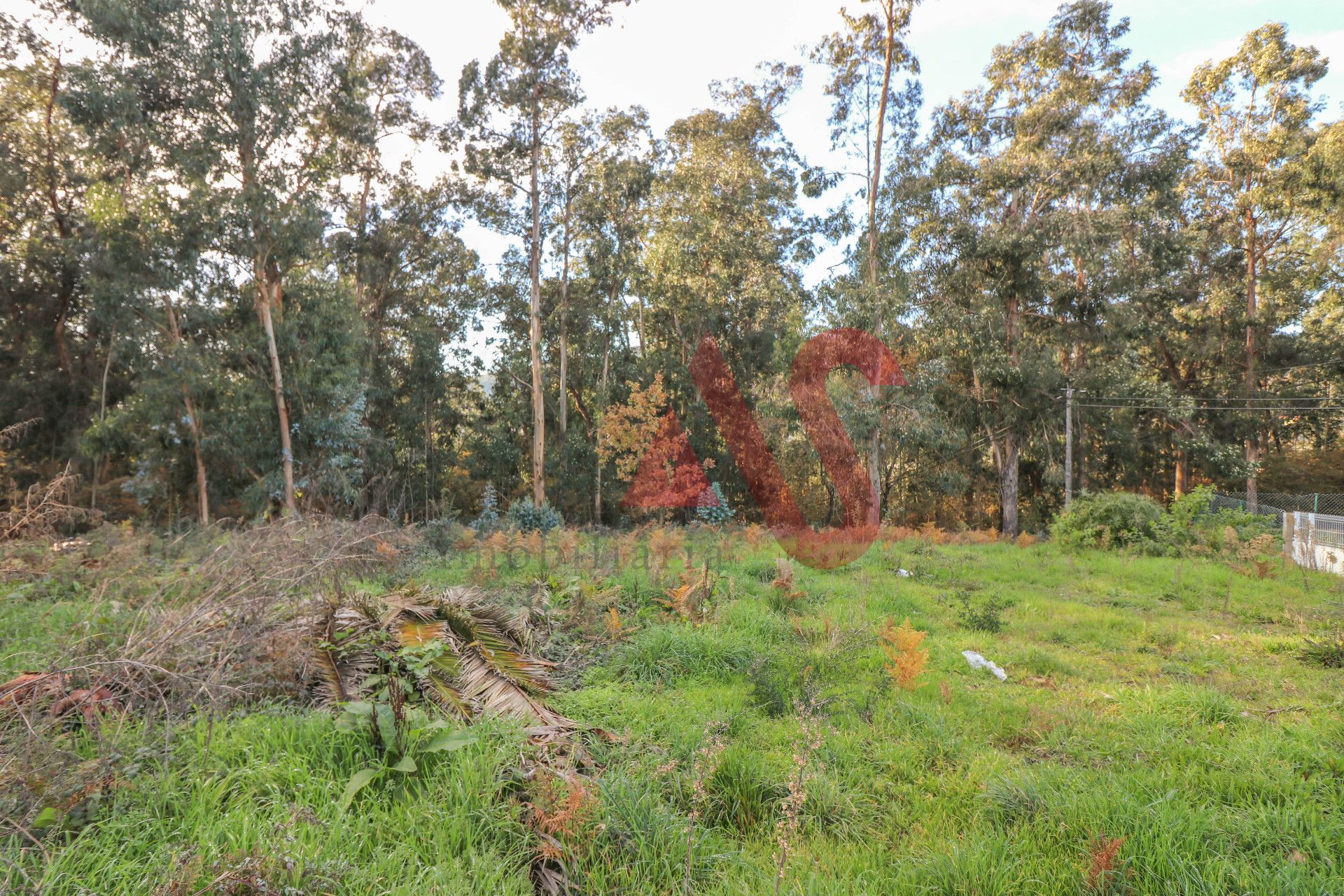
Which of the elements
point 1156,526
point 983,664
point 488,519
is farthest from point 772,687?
point 488,519

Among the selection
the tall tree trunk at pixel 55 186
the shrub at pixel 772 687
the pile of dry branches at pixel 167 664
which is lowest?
the shrub at pixel 772 687

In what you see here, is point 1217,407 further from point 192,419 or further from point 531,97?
point 192,419

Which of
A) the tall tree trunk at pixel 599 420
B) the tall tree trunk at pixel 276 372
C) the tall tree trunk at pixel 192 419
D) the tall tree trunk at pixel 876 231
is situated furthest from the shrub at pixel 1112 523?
the tall tree trunk at pixel 192 419

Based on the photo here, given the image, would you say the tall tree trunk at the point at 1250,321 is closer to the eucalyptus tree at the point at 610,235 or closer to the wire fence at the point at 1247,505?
the wire fence at the point at 1247,505

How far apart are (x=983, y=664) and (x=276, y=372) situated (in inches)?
700

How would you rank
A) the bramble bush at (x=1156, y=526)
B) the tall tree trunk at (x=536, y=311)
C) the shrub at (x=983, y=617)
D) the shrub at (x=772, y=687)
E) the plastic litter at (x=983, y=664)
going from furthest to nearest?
the tall tree trunk at (x=536, y=311) → the bramble bush at (x=1156, y=526) → the shrub at (x=983, y=617) → the plastic litter at (x=983, y=664) → the shrub at (x=772, y=687)

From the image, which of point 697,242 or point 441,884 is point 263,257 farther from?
point 441,884

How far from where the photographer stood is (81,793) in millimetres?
2297

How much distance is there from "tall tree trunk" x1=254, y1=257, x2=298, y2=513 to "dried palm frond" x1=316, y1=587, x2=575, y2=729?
1454 centimetres

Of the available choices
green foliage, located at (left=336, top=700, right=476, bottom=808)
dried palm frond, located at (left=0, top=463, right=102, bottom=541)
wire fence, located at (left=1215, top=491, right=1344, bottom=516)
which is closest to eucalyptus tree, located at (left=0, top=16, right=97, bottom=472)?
dried palm frond, located at (left=0, top=463, right=102, bottom=541)

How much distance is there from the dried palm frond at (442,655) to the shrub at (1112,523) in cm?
1277

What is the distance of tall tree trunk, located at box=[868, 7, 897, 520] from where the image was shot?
1794 cm

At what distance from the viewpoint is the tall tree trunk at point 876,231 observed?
58.9ft

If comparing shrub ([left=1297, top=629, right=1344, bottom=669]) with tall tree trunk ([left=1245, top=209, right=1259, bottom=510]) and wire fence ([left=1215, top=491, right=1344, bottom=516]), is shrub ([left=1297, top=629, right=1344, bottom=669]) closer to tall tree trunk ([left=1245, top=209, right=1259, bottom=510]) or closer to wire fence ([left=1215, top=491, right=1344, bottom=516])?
wire fence ([left=1215, top=491, right=1344, bottom=516])
